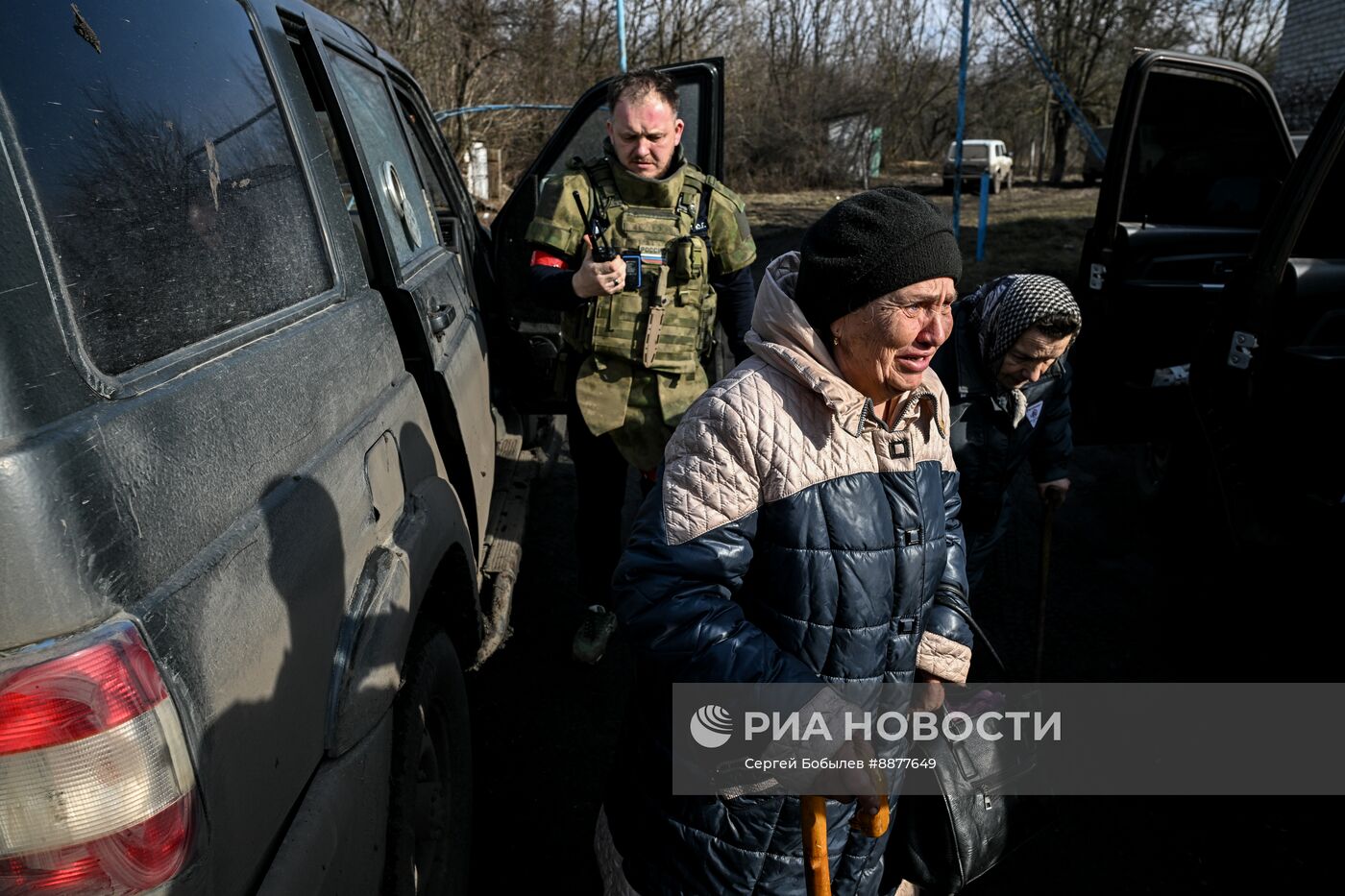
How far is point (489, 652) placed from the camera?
263 centimetres

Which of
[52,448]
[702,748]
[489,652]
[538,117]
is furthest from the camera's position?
[538,117]

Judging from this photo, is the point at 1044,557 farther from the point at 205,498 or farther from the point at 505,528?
the point at 205,498

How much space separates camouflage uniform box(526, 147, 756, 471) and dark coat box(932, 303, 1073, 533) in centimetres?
82

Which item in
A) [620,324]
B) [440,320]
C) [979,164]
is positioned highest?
[440,320]

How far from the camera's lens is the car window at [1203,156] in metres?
4.33

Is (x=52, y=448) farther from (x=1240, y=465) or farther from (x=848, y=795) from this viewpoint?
(x=1240, y=465)

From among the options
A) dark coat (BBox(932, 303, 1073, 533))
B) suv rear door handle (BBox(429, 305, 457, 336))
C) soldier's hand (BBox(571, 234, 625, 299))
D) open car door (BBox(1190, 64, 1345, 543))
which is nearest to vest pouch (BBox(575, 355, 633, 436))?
soldier's hand (BBox(571, 234, 625, 299))

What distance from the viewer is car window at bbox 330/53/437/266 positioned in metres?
2.57

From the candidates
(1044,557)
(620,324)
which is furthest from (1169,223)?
(620,324)

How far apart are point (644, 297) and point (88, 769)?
2.18 metres

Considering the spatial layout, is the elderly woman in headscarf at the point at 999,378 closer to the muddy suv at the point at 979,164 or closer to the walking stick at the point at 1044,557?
the walking stick at the point at 1044,557

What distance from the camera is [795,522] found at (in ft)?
4.93

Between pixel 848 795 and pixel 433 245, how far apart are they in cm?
244

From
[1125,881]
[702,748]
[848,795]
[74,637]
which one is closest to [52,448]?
[74,637]
